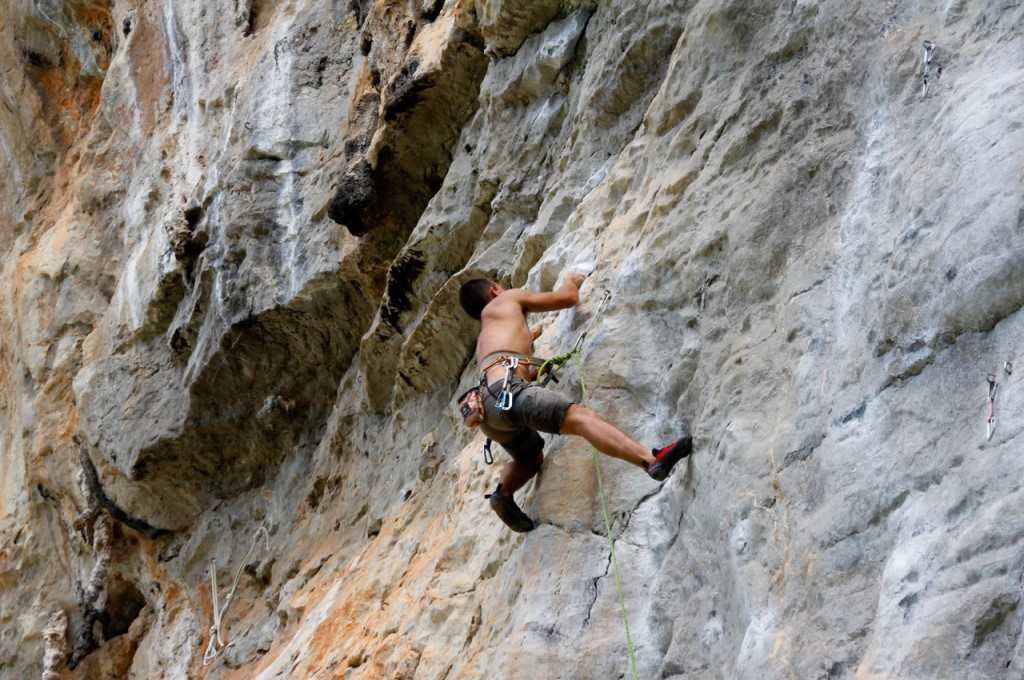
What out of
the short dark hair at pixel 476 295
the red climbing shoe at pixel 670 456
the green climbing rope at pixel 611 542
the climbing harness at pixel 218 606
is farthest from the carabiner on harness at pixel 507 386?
the climbing harness at pixel 218 606

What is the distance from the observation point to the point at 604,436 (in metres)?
5.38

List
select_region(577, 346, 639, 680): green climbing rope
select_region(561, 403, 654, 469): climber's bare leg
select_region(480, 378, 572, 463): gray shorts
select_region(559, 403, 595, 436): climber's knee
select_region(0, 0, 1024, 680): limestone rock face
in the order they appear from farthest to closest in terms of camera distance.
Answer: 1. select_region(480, 378, 572, 463): gray shorts
2. select_region(559, 403, 595, 436): climber's knee
3. select_region(561, 403, 654, 469): climber's bare leg
4. select_region(577, 346, 639, 680): green climbing rope
5. select_region(0, 0, 1024, 680): limestone rock face

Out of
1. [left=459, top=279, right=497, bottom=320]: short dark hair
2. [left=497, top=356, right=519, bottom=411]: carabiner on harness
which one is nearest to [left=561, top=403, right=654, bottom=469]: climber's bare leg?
[left=497, top=356, right=519, bottom=411]: carabiner on harness

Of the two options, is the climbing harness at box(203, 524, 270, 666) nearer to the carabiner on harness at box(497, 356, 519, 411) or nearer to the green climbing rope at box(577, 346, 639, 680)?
the carabiner on harness at box(497, 356, 519, 411)

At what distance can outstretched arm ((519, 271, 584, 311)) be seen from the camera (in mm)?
6480

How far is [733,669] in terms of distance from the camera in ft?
14.3

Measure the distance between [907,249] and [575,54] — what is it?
4.56m

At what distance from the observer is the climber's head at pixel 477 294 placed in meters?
7.18

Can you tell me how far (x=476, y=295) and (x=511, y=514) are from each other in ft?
5.28

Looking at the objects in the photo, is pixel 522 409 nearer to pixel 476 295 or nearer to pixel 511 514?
pixel 511 514

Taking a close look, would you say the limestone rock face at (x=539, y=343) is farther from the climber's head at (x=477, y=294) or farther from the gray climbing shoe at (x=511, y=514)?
the climber's head at (x=477, y=294)

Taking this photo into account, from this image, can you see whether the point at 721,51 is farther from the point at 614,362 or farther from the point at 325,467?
the point at 325,467

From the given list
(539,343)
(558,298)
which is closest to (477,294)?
(539,343)

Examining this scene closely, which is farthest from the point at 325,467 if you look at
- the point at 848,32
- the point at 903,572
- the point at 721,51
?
the point at 903,572
